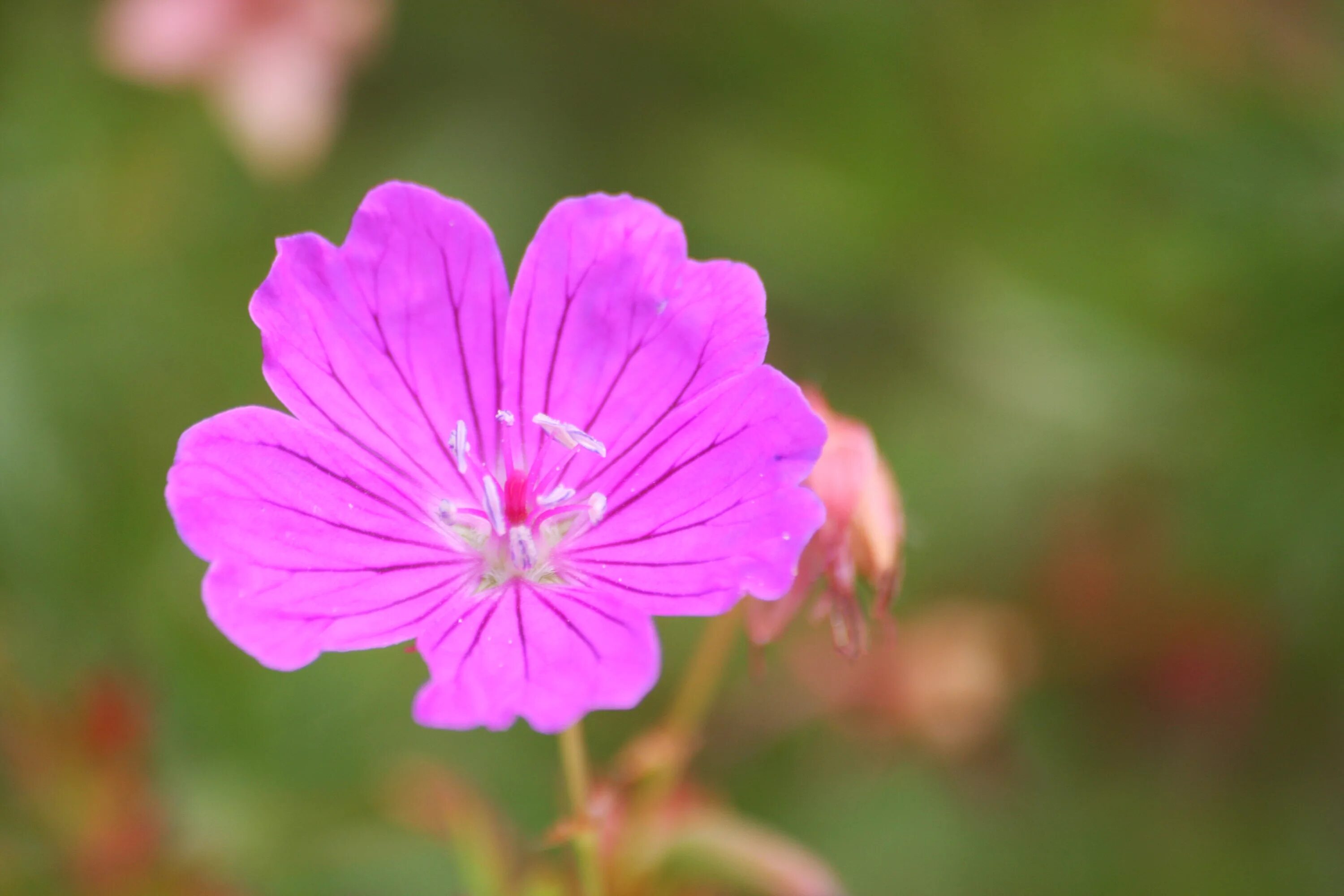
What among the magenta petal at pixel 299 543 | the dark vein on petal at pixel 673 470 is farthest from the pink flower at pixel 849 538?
the magenta petal at pixel 299 543

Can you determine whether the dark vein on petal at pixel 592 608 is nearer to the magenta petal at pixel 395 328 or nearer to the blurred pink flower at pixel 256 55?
the magenta petal at pixel 395 328

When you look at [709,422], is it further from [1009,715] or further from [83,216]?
[83,216]

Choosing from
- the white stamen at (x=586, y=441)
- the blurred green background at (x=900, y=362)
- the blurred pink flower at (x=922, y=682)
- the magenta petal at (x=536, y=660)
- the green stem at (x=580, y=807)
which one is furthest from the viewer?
the blurred green background at (x=900, y=362)

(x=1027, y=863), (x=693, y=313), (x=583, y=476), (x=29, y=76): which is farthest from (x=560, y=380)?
(x=29, y=76)

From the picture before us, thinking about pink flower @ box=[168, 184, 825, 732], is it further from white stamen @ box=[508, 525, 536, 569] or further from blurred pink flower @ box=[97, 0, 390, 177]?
blurred pink flower @ box=[97, 0, 390, 177]

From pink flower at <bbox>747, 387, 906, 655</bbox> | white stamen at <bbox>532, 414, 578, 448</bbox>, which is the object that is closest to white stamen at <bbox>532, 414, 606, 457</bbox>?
white stamen at <bbox>532, 414, 578, 448</bbox>
